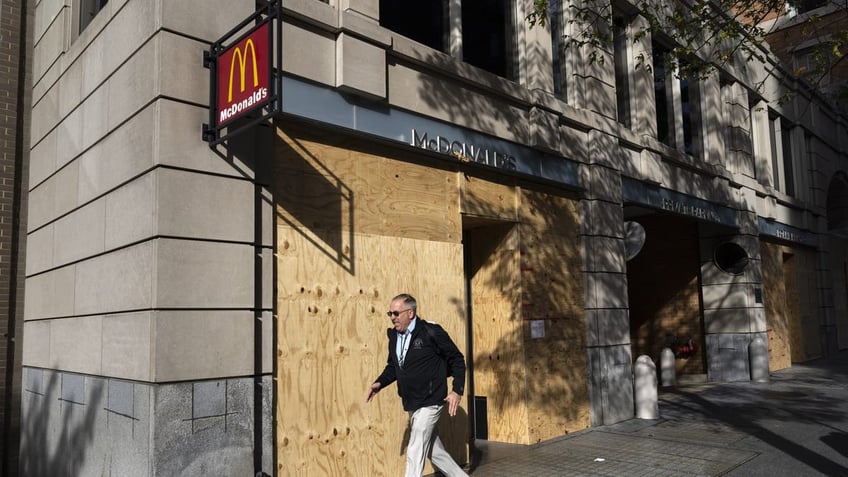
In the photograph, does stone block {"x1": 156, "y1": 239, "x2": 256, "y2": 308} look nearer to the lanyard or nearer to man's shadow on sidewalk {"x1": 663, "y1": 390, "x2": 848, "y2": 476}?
the lanyard

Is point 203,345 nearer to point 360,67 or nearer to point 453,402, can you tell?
point 453,402

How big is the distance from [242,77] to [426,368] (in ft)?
9.62

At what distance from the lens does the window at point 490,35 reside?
935cm

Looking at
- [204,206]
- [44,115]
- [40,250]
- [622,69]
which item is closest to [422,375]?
[204,206]

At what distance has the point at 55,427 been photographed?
24.4ft

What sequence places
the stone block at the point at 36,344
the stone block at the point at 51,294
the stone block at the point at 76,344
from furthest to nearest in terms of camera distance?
the stone block at the point at 36,344 < the stone block at the point at 51,294 < the stone block at the point at 76,344

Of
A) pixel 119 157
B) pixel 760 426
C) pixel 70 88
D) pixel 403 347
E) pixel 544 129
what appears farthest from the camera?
pixel 760 426

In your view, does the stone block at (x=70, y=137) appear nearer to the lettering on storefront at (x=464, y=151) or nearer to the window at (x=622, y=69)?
the lettering on storefront at (x=464, y=151)

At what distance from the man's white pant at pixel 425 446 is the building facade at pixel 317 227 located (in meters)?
1.10

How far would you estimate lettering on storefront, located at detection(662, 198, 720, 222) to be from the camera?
44.2ft

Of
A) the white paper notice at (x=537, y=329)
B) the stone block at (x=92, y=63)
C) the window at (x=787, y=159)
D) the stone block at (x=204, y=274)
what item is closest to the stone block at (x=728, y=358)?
the window at (x=787, y=159)

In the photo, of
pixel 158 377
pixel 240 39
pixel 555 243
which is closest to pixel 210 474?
pixel 158 377

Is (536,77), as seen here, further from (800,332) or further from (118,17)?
(800,332)

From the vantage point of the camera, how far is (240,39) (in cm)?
577
